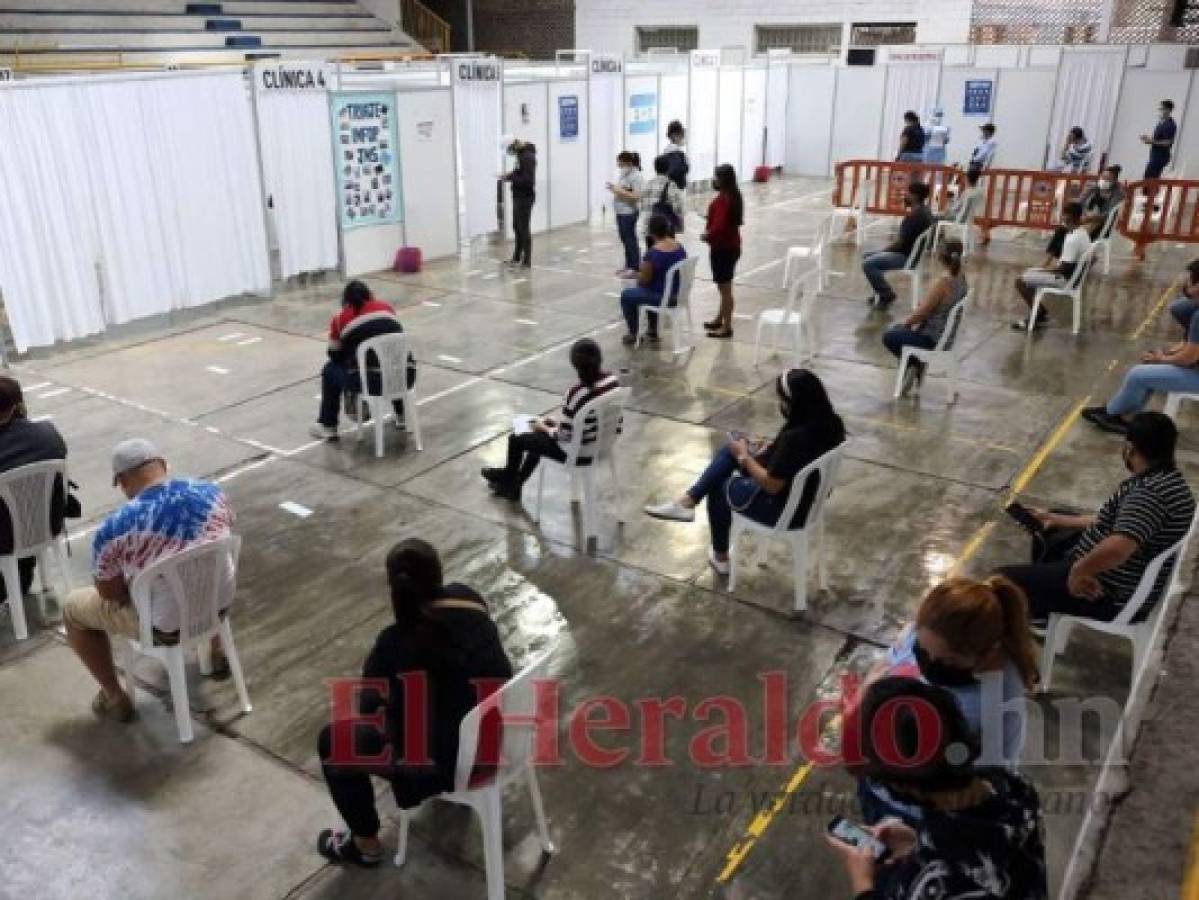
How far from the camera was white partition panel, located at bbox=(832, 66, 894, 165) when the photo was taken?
63.0 ft

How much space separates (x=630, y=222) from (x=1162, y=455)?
7.95 m

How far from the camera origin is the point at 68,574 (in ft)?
16.1

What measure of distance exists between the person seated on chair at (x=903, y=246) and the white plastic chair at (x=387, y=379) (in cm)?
547

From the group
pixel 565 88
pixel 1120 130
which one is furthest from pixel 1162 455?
pixel 1120 130

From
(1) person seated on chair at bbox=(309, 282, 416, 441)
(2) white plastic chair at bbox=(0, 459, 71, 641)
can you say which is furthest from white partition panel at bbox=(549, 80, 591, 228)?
(2) white plastic chair at bbox=(0, 459, 71, 641)

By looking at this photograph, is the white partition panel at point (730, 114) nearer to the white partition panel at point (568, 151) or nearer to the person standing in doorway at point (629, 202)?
the white partition panel at point (568, 151)

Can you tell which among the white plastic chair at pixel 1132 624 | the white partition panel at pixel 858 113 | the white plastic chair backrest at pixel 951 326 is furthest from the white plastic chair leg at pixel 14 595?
the white partition panel at pixel 858 113

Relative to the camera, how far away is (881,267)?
988 cm

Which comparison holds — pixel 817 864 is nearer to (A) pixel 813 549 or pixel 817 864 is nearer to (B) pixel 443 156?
(A) pixel 813 549

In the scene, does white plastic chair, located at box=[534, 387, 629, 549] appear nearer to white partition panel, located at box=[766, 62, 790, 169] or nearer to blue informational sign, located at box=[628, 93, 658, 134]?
blue informational sign, located at box=[628, 93, 658, 134]

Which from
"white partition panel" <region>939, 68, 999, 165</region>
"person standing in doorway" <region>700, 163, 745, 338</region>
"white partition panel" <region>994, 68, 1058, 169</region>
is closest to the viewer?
"person standing in doorway" <region>700, 163, 745, 338</region>

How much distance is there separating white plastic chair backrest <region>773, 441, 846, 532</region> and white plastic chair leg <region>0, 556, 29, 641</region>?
3540mm

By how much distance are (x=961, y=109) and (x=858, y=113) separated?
1.94 m

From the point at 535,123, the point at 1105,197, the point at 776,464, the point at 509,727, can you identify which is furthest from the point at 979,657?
the point at 535,123
